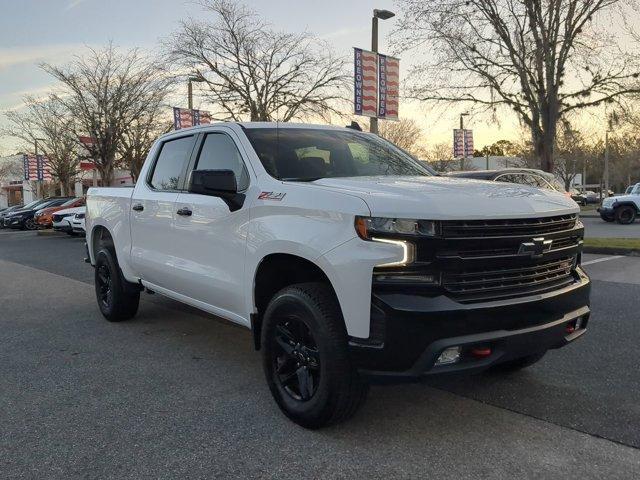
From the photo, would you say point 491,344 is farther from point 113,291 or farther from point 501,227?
point 113,291

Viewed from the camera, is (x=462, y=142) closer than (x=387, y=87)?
No

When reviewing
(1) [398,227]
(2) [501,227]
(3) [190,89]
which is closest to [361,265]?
(1) [398,227]

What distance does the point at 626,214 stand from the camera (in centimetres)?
2142

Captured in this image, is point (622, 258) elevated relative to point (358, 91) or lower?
lower

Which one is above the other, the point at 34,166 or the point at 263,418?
the point at 34,166

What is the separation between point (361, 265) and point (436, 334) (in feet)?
1.68

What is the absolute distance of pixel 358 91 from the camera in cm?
1480

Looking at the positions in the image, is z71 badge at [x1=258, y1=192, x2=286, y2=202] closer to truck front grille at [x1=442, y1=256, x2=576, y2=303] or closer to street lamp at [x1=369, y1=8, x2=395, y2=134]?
truck front grille at [x1=442, y1=256, x2=576, y2=303]

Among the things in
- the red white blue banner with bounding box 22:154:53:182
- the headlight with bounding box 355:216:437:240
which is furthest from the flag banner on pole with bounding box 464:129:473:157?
the headlight with bounding box 355:216:437:240

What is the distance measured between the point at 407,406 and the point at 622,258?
28.0ft

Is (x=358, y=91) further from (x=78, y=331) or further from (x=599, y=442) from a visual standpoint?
(x=599, y=442)

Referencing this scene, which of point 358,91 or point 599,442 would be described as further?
point 358,91

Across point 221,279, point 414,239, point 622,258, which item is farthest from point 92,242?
point 622,258

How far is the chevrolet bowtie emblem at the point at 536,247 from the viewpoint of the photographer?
10.5 feet
